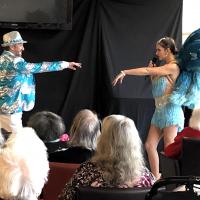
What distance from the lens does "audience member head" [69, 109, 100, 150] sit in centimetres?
292

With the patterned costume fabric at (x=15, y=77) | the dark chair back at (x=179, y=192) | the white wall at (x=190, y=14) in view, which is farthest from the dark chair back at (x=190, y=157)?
the white wall at (x=190, y=14)

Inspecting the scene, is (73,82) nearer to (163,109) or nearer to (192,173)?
(163,109)

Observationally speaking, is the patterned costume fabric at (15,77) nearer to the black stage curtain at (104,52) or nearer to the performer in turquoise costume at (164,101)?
the performer in turquoise costume at (164,101)

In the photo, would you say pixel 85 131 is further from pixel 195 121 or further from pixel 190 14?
pixel 190 14

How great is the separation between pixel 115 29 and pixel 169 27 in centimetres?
71

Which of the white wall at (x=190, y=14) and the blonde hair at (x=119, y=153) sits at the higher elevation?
the white wall at (x=190, y=14)

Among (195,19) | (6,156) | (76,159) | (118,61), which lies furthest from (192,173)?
(195,19)

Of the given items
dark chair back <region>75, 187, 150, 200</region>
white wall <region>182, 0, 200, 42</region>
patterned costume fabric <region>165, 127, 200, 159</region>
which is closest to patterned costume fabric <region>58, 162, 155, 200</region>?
dark chair back <region>75, 187, 150, 200</region>

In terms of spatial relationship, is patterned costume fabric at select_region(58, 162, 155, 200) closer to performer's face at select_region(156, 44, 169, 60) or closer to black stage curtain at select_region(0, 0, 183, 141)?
performer's face at select_region(156, 44, 169, 60)

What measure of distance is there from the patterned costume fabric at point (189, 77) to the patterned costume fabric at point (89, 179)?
1.76 meters

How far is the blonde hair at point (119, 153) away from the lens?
220 cm

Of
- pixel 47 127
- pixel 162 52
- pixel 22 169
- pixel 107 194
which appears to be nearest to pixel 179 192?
pixel 107 194

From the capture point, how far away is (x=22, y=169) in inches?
67.6

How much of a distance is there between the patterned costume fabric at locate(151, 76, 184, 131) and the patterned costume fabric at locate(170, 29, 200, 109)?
76 millimetres
